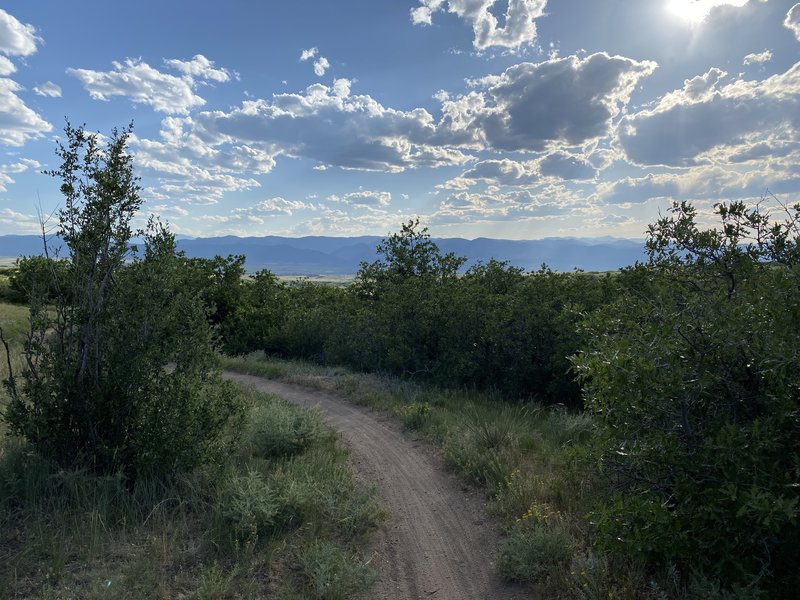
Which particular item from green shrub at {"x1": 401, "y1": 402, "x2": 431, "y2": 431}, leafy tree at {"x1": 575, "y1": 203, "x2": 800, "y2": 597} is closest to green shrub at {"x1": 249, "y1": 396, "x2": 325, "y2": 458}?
green shrub at {"x1": 401, "y1": 402, "x2": 431, "y2": 431}

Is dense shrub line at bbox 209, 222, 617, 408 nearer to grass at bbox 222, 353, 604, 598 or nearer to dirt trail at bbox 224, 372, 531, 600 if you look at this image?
grass at bbox 222, 353, 604, 598

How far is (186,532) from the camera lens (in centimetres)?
475

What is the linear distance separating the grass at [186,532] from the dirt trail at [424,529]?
1.02 ft

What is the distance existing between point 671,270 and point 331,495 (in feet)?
14.6

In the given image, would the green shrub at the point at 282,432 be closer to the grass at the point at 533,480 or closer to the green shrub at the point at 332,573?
→ the grass at the point at 533,480

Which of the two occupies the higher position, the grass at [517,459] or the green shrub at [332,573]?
the grass at [517,459]

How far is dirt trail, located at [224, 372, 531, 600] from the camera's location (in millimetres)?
4324

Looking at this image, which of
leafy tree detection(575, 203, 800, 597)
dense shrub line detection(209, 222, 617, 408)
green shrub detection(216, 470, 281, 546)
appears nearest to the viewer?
leafy tree detection(575, 203, 800, 597)

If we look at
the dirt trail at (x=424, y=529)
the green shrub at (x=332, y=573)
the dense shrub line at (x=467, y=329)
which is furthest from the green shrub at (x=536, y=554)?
the dense shrub line at (x=467, y=329)

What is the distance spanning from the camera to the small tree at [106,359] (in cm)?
553

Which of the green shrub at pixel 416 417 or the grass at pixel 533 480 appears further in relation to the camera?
the green shrub at pixel 416 417

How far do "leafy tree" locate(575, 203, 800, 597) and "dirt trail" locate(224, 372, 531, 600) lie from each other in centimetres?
131

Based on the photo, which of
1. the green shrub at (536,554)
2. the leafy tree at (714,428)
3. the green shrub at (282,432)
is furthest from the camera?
the green shrub at (282,432)

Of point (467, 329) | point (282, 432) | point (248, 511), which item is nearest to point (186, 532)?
point (248, 511)
